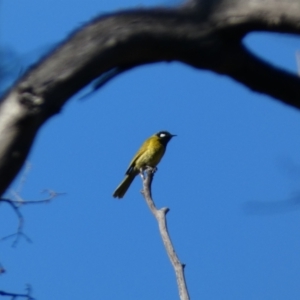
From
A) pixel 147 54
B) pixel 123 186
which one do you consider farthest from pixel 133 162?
pixel 147 54

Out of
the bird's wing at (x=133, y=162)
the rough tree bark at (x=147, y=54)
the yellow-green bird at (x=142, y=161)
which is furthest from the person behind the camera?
the bird's wing at (x=133, y=162)

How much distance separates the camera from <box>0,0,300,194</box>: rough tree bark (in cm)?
103

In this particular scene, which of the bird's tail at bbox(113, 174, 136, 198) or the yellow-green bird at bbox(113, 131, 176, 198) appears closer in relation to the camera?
the yellow-green bird at bbox(113, 131, 176, 198)

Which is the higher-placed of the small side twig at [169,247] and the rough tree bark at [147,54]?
the small side twig at [169,247]

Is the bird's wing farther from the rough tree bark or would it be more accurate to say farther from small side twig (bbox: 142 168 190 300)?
the rough tree bark

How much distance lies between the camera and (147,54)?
3.70 ft

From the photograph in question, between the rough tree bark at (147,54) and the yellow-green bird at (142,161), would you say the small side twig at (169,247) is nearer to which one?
the rough tree bark at (147,54)

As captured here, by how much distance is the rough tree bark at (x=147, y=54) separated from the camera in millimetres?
1029

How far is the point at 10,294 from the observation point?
10.1 feet

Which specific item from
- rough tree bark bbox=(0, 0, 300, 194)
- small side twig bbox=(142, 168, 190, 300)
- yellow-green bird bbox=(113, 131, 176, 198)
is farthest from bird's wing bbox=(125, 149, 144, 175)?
rough tree bark bbox=(0, 0, 300, 194)

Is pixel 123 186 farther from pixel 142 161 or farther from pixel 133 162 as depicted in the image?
pixel 142 161

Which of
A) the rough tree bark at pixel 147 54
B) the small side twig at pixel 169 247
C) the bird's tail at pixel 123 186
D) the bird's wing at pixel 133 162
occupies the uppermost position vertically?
the bird's wing at pixel 133 162

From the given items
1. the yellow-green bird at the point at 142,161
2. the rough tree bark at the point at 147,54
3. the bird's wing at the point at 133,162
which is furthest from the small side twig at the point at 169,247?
the bird's wing at the point at 133,162

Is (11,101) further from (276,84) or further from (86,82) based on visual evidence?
(276,84)
